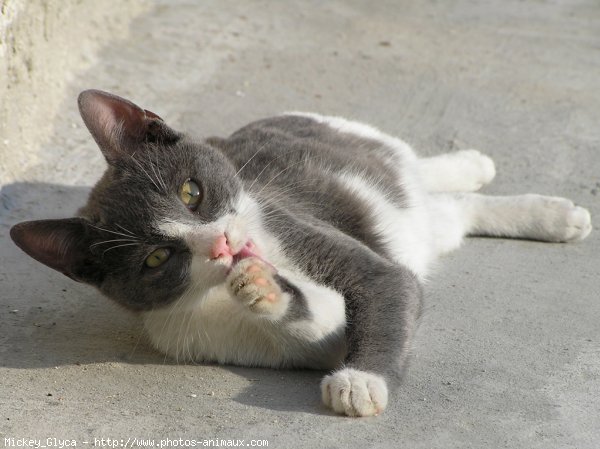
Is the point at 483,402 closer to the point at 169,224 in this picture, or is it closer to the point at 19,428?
the point at 169,224

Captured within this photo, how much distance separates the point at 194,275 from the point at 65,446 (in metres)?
Result: 0.70

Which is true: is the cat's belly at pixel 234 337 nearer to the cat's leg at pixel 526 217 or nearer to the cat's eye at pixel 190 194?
the cat's eye at pixel 190 194

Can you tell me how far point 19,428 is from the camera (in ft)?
9.23

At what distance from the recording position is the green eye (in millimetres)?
3070

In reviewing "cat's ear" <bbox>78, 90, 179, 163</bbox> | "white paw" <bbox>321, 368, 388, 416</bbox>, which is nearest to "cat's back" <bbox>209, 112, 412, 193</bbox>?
"cat's ear" <bbox>78, 90, 179, 163</bbox>

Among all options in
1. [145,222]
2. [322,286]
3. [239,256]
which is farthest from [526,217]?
[145,222]

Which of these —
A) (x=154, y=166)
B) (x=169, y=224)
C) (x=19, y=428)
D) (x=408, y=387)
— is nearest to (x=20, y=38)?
(x=154, y=166)

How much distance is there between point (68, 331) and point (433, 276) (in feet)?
5.38

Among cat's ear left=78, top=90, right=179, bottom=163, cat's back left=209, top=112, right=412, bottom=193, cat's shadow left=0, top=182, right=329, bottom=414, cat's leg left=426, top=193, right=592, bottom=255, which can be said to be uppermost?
cat's ear left=78, top=90, right=179, bottom=163

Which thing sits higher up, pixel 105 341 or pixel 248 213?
pixel 248 213

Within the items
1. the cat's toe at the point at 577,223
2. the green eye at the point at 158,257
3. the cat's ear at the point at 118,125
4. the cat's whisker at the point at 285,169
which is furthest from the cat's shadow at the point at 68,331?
the cat's toe at the point at 577,223

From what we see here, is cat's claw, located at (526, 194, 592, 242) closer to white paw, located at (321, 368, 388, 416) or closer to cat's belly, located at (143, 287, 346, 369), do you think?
cat's belly, located at (143, 287, 346, 369)

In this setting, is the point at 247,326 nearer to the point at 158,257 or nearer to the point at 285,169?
the point at 158,257

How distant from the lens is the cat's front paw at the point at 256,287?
2908mm
